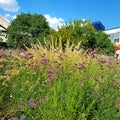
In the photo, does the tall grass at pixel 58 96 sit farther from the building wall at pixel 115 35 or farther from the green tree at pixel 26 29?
the building wall at pixel 115 35

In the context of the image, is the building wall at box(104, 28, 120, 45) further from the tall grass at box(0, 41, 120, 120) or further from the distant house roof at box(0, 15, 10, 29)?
the tall grass at box(0, 41, 120, 120)

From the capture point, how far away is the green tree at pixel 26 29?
54375 mm

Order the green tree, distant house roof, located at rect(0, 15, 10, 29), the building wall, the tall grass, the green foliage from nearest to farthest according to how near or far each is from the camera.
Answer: the tall grass
the green foliage
the green tree
the building wall
distant house roof, located at rect(0, 15, 10, 29)

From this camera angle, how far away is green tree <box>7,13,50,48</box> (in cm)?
5438

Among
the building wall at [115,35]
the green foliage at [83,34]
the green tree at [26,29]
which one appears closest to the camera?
the green foliage at [83,34]

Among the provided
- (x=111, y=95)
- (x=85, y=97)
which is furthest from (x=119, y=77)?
(x=85, y=97)

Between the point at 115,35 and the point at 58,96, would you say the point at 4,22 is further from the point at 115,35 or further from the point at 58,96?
the point at 58,96

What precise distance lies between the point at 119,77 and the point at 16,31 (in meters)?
50.0

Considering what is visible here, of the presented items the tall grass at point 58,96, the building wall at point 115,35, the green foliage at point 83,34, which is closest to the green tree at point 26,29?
the green foliage at point 83,34

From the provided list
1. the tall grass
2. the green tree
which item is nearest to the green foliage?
the green tree

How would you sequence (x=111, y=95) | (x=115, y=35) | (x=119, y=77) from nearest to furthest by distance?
(x=111, y=95), (x=119, y=77), (x=115, y=35)

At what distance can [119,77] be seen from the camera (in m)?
6.22

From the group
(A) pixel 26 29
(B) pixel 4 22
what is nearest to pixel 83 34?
(A) pixel 26 29

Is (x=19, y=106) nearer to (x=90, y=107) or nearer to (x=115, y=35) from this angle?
(x=90, y=107)
